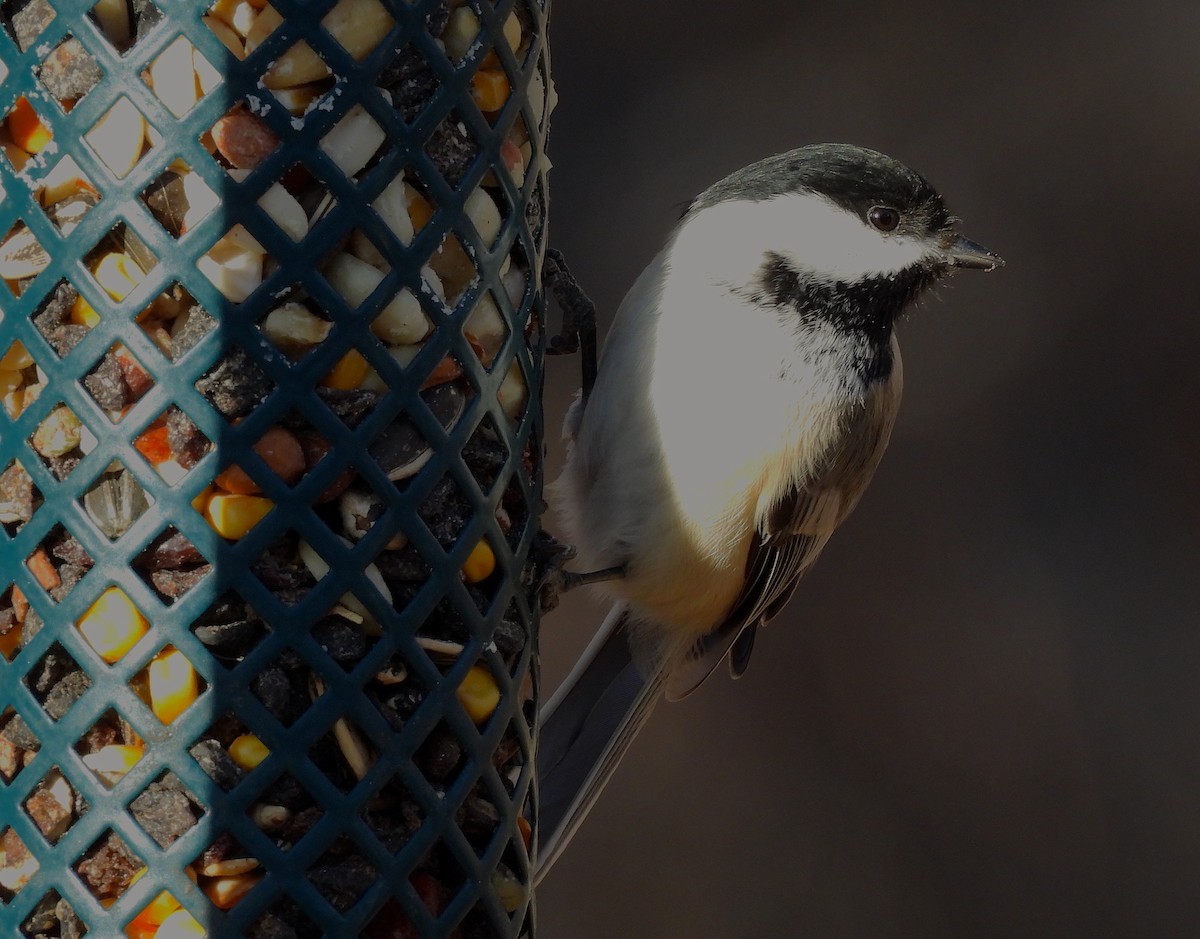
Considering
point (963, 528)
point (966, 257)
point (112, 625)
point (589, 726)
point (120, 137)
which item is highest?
point (120, 137)

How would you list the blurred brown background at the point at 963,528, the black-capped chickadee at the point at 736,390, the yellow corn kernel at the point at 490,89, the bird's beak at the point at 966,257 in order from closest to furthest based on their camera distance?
the yellow corn kernel at the point at 490,89 < the black-capped chickadee at the point at 736,390 < the bird's beak at the point at 966,257 < the blurred brown background at the point at 963,528

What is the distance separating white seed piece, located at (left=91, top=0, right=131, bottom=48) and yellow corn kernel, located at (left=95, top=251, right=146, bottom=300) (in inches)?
4.9

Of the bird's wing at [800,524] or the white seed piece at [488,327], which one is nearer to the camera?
the white seed piece at [488,327]

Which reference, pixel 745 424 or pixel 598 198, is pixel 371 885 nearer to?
pixel 745 424

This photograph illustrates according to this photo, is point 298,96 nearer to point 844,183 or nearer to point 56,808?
point 56,808

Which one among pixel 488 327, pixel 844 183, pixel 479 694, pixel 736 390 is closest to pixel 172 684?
pixel 479 694

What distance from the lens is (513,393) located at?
1024 mm

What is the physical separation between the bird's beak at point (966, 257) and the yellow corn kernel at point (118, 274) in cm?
92

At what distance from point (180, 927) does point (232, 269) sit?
1.31 ft

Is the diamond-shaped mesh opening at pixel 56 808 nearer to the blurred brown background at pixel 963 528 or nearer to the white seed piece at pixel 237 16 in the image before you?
the white seed piece at pixel 237 16

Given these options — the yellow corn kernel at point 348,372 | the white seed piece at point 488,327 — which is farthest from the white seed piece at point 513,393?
the yellow corn kernel at point 348,372

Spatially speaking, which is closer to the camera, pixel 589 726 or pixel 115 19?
pixel 115 19

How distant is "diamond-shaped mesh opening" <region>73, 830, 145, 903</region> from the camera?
0.85m

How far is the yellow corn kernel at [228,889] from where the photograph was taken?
2.79ft
